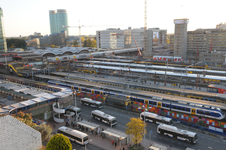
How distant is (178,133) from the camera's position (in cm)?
2238

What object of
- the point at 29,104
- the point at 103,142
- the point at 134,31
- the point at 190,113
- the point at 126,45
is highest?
the point at 134,31

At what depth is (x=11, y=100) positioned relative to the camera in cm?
2945

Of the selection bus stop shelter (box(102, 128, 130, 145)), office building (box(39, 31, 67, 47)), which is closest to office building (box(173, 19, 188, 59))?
bus stop shelter (box(102, 128, 130, 145))

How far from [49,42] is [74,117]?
175 metres

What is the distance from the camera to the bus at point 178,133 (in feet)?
70.8

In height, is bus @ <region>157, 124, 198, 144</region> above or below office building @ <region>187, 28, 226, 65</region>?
below

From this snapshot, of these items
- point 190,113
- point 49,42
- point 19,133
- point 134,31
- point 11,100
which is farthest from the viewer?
point 49,42

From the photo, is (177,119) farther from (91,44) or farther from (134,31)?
(91,44)

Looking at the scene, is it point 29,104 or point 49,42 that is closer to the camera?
point 29,104

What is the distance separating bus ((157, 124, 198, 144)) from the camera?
2159cm

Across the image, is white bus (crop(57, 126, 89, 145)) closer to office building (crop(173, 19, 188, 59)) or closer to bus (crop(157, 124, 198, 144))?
bus (crop(157, 124, 198, 144))

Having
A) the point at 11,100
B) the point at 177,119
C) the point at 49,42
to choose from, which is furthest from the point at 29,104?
the point at 49,42

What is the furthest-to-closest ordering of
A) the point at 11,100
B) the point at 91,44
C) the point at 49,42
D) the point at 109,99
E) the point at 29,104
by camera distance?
1. the point at 49,42
2. the point at 91,44
3. the point at 109,99
4. the point at 11,100
5. the point at 29,104

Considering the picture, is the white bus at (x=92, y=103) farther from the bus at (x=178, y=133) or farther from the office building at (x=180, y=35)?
the office building at (x=180, y=35)
